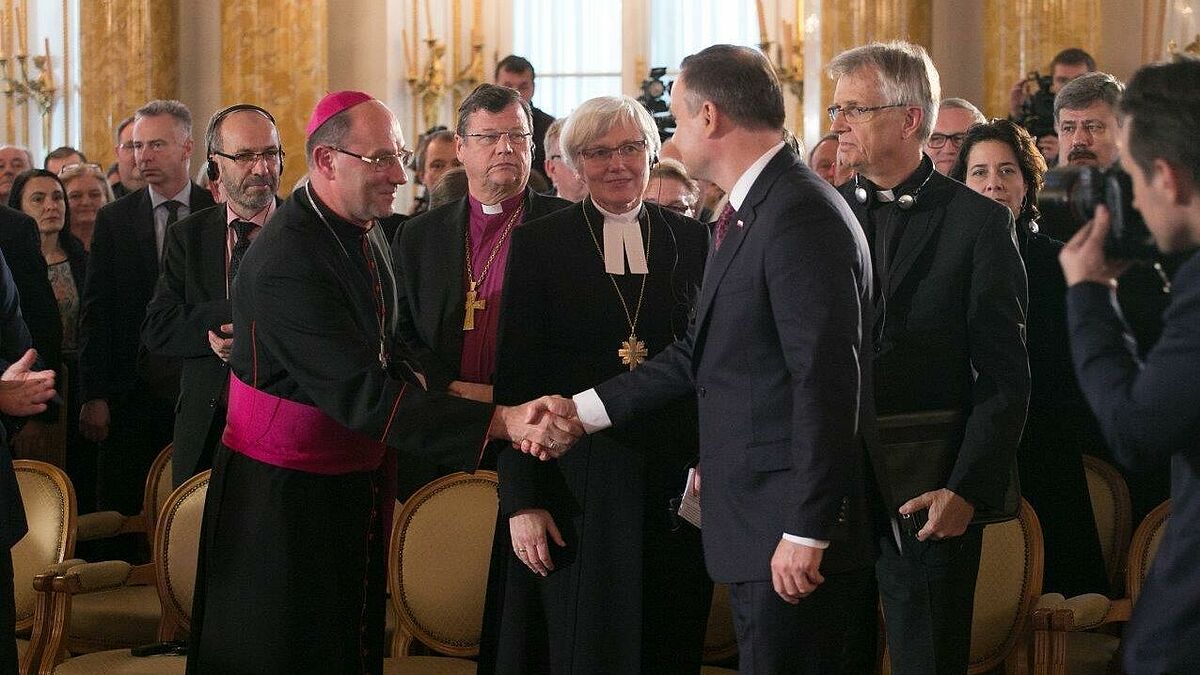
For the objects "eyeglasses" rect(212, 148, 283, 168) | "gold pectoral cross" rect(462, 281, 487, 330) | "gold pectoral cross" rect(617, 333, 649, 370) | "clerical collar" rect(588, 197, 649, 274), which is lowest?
"gold pectoral cross" rect(617, 333, 649, 370)

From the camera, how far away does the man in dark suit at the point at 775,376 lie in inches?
114

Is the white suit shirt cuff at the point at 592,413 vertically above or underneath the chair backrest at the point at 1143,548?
above

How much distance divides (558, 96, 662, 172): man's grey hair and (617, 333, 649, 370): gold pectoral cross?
535 millimetres

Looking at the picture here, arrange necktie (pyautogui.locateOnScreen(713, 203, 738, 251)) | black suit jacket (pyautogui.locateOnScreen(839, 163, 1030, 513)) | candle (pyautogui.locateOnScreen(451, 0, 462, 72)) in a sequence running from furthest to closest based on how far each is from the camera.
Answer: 1. candle (pyautogui.locateOnScreen(451, 0, 462, 72))
2. black suit jacket (pyautogui.locateOnScreen(839, 163, 1030, 513))
3. necktie (pyautogui.locateOnScreen(713, 203, 738, 251))

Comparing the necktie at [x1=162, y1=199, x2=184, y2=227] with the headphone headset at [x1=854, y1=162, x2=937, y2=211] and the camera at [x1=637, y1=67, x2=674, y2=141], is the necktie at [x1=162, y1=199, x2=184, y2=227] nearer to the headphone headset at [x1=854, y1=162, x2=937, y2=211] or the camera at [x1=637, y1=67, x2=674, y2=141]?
the camera at [x1=637, y1=67, x2=674, y2=141]

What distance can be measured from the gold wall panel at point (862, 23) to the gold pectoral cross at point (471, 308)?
18.6 ft

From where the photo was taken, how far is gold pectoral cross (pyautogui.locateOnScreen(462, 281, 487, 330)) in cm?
488

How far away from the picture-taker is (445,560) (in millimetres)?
4355

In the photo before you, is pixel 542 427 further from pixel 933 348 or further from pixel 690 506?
pixel 933 348

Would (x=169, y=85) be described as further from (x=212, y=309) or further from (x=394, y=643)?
(x=394, y=643)

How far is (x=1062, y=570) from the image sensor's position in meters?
4.56

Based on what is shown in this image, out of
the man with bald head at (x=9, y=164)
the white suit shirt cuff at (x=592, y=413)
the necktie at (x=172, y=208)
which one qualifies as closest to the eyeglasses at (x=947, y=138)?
the white suit shirt cuff at (x=592, y=413)

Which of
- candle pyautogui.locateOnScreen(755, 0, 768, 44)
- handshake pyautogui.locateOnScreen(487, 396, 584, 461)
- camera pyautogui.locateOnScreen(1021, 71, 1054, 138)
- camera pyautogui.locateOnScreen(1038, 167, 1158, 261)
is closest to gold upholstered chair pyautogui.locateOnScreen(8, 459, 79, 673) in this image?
handshake pyautogui.locateOnScreen(487, 396, 584, 461)

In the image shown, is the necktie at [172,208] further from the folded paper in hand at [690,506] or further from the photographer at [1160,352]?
the photographer at [1160,352]
